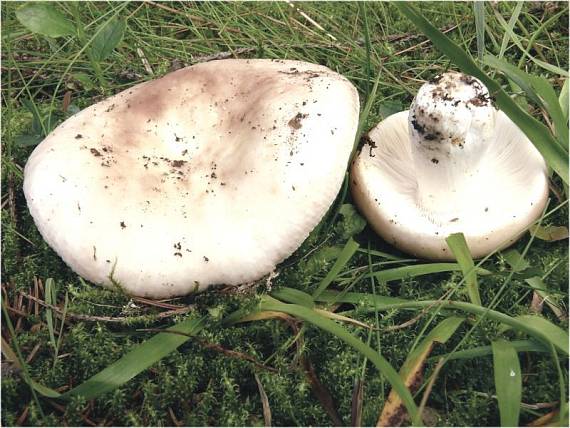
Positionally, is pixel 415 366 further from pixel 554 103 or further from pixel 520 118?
pixel 554 103

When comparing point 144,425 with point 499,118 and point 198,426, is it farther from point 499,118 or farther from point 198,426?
point 499,118

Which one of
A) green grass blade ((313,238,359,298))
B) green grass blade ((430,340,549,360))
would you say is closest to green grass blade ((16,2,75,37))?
green grass blade ((313,238,359,298))

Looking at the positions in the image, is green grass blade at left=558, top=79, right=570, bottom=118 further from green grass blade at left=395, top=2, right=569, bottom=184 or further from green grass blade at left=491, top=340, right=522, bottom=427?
green grass blade at left=491, top=340, right=522, bottom=427

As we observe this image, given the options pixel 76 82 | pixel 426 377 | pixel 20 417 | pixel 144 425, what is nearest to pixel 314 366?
→ pixel 426 377

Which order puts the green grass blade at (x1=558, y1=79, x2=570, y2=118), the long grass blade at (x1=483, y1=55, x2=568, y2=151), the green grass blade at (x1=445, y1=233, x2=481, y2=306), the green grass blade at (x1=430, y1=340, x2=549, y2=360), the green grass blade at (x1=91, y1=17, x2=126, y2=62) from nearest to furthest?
1. the green grass blade at (x1=430, y1=340, x2=549, y2=360)
2. the green grass blade at (x1=445, y1=233, x2=481, y2=306)
3. the long grass blade at (x1=483, y1=55, x2=568, y2=151)
4. the green grass blade at (x1=558, y1=79, x2=570, y2=118)
5. the green grass blade at (x1=91, y1=17, x2=126, y2=62)

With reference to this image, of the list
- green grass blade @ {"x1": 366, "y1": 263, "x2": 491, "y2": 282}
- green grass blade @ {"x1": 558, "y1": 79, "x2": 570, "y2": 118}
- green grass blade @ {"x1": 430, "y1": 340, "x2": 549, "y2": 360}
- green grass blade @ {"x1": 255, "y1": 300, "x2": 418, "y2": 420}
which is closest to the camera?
green grass blade @ {"x1": 255, "y1": 300, "x2": 418, "y2": 420}

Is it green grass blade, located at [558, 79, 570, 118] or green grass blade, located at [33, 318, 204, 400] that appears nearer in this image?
green grass blade, located at [33, 318, 204, 400]

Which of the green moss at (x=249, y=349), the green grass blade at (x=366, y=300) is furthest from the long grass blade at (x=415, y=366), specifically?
the green grass blade at (x=366, y=300)

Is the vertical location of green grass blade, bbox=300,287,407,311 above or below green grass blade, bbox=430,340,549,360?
below
